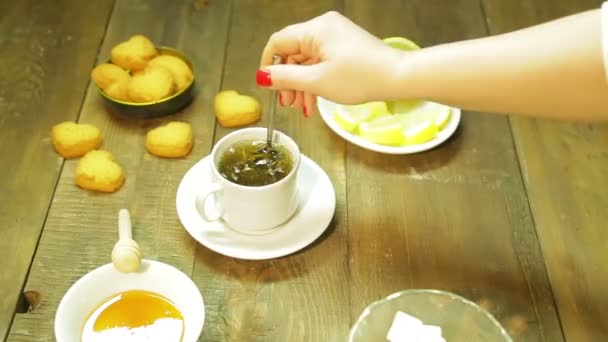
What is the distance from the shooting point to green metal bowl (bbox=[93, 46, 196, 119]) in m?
1.03

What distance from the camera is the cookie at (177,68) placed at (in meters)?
1.08

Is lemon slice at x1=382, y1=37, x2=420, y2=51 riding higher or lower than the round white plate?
higher

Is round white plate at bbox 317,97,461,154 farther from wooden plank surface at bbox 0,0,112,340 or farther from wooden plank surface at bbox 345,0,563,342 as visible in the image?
wooden plank surface at bbox 0,0,112,340

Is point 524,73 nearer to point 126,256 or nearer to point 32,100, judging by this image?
point 126,256

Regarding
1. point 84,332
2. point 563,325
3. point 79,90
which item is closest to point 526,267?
point 563,325

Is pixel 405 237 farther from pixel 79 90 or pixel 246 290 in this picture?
pixel 79 90

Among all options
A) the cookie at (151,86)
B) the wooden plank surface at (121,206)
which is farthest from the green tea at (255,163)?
the cookie at (151,86)

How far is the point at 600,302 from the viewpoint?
2.76ft

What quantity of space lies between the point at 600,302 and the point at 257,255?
44cm

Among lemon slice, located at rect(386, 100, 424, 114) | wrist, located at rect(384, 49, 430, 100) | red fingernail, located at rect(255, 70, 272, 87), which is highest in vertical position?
wrist, located at rect(384, 49, 430, 100)

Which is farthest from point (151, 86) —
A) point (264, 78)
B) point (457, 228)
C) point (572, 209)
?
point (572, 209)

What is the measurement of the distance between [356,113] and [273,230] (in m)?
0.26

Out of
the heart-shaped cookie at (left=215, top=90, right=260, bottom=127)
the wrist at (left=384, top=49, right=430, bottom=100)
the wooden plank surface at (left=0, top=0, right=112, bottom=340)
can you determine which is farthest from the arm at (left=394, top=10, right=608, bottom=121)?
the wooden plank surface at (left=0, top=0, right=112, bottom=340)

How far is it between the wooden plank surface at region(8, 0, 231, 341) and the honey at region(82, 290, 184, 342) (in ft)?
0.27
